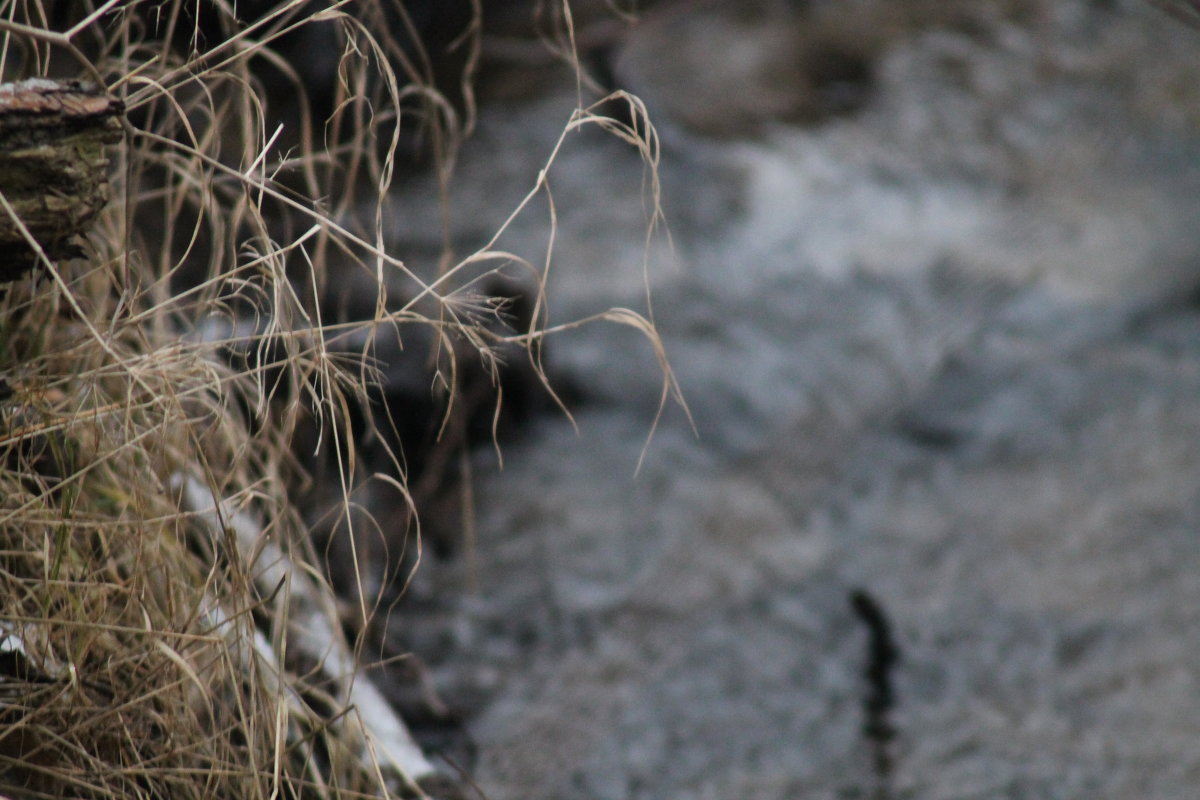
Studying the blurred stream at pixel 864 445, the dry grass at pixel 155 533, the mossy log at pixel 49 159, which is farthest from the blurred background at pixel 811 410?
the mossy log at pixel 49 159

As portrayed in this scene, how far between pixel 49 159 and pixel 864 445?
152 cm

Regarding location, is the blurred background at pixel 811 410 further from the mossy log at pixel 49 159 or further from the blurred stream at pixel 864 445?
the mossy log at pixel 49 159

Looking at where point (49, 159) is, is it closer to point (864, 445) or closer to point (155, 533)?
point (155, 533)

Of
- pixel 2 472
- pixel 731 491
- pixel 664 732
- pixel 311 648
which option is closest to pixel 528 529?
pixel 731 491

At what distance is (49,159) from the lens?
88cm

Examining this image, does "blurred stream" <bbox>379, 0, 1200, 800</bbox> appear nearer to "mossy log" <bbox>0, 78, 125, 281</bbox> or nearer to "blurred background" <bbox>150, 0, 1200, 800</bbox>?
"blurred background" <bbox>150, 0, 1200, 800</bbox>

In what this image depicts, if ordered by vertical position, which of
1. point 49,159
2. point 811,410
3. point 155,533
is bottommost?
point 811,410

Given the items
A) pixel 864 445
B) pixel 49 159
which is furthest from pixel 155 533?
pixel 864 445

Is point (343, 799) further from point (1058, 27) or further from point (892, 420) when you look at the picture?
point (1058, 27)

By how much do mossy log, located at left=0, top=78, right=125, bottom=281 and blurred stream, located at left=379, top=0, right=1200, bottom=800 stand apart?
88 centimetres

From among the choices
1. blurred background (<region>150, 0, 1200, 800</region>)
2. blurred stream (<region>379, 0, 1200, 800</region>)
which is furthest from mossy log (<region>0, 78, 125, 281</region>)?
blurred stream (<region>379, 0, 1200, 800</region>)

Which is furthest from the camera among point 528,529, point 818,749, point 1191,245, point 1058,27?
point 1058,27

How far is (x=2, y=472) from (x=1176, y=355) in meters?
2.00

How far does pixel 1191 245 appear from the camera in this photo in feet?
7.89
